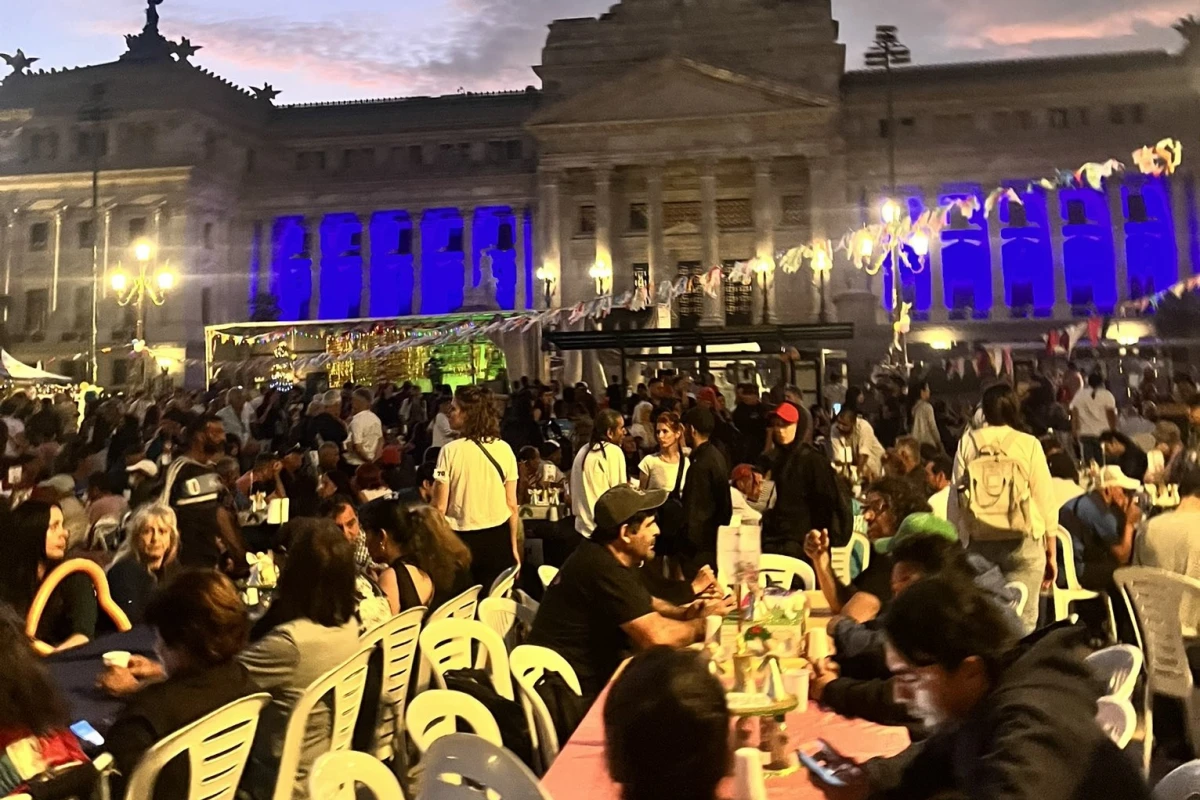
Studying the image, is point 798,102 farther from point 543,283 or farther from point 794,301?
point 543,283

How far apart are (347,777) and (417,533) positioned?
2568 mm

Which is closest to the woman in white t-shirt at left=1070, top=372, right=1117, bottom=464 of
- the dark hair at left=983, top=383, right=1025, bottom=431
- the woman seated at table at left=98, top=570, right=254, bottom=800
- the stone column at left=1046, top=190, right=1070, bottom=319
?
the dark hair at left=983, top=383, right=1025, bottom=431

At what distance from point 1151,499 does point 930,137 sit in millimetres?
34264

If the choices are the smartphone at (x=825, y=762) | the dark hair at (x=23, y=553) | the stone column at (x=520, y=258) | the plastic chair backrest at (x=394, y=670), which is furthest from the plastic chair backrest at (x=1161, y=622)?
the stone column at (x=520, y=258)

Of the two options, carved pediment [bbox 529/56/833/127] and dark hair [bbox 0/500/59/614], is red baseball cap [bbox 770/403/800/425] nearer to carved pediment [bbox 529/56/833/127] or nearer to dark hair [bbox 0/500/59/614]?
dark hair [bbox 0/500/59/614]

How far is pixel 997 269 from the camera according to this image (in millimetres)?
38969

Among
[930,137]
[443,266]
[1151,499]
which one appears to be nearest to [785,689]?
[1151,499]

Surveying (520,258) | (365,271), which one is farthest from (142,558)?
(365,271)

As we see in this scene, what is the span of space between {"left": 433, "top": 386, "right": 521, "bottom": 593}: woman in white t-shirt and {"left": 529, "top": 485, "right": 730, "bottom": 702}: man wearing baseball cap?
2.78m

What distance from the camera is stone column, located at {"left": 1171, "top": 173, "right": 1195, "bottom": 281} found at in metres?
37.2

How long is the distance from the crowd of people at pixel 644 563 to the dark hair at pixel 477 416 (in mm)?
21

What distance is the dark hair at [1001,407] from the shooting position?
228 inches

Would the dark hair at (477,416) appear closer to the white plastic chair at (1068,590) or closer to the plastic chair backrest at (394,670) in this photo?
the plastic chair backrest at (394,670)

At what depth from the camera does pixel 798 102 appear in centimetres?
3603
